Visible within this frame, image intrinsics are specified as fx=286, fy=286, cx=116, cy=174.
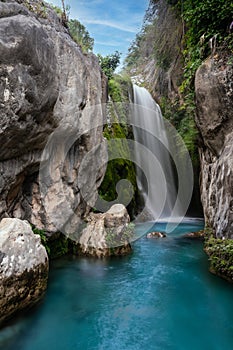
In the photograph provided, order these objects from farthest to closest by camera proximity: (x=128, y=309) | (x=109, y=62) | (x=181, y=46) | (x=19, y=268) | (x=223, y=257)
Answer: (x=109, y=62) → (x=181, y=46) → (x=223, y=257) → (x=128, y=309) → (x=19, y=268)

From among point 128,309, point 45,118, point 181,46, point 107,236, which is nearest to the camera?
point 128,309

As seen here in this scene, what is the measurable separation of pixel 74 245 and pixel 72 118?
12.5ft

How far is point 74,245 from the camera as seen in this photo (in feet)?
28.6

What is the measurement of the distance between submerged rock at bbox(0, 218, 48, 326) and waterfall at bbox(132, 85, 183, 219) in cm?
1004

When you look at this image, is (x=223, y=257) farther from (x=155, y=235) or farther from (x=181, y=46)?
(x=181, y=46)

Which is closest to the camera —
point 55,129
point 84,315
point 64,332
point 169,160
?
point 64,332

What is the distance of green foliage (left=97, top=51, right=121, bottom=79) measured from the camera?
15.4 metres

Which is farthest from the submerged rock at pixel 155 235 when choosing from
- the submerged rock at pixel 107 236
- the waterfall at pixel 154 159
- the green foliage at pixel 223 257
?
the green foliage at pixel 223 257

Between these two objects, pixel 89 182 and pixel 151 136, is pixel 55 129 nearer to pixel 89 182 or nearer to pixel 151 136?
pixel 89 182

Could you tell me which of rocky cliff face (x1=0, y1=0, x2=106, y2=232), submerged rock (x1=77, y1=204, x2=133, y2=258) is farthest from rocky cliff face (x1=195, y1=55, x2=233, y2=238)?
rocky cliff face (x1=0, y1=0, x2=106, y2=232)

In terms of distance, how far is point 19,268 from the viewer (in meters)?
4.73

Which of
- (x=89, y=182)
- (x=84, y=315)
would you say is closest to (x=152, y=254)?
(x=89, y=182)

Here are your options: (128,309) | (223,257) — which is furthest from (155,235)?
(128,309)

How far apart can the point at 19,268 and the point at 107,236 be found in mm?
3929
